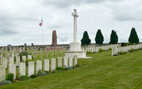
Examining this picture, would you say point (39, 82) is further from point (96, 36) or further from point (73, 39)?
point (96, 36)

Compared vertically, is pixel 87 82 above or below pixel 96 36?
below

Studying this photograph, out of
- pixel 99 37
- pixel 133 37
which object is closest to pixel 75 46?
pixel 133 37

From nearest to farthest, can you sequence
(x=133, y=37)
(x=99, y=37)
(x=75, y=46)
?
(x=75, y=46)
(x=133, y=37)
(x=99, y=37)

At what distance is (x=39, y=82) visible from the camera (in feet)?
30.4

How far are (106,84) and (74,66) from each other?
636 centimetres

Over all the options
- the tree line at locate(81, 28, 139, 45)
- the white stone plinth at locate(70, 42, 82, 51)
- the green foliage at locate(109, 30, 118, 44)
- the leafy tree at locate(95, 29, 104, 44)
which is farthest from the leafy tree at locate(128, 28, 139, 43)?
the white stone plinth at locate(70, 42, 82, 51)

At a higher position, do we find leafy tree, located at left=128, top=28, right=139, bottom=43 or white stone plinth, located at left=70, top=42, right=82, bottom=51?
leafy tree, located at left=128, top=28, right=139, bottom=43

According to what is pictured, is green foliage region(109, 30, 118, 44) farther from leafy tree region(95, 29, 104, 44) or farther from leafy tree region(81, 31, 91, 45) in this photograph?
leafy tree region(81, 31, 91, 45)

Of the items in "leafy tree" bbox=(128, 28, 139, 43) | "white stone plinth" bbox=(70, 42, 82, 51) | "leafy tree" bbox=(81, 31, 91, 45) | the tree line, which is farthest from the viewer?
"leafy tree" bbox=(81, 31, 91, 45)

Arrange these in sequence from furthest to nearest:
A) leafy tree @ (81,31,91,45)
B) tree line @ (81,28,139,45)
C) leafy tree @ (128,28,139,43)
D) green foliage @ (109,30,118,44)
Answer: leafy tree @ (81,31,91,45) < green foliage @ (109,30,118,44) < tree line @ (81,28,139,45) < leafy tree @ (128,28,139,43)

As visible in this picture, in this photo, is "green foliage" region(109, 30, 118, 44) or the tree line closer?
the tree line

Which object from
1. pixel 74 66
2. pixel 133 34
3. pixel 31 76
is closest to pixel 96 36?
pixel 133 34

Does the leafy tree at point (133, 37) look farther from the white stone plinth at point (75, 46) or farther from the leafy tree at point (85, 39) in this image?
the white stone plinth at point (75, 46)

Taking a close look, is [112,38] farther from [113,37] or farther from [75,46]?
[75,46]
